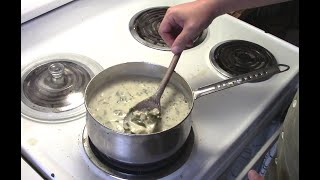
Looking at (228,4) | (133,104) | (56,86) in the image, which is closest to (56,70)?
(56,86)

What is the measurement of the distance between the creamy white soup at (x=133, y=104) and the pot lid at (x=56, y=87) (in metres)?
0.07

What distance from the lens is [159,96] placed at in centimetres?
66

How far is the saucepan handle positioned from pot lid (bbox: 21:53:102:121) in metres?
0.24

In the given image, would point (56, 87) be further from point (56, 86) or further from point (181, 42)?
point (181, 42)

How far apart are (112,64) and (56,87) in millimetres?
135

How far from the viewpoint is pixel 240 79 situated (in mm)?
750

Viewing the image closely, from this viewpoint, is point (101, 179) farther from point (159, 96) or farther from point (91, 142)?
point (159, 96)

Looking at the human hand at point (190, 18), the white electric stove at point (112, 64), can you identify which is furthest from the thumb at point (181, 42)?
the white electric stove at point (112, 64)

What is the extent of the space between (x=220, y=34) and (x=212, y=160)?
1.31 ft

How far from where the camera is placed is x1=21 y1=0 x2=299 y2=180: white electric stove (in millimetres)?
650

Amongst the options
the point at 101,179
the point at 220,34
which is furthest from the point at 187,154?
the point at 220,34

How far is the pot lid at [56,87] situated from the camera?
0.71m

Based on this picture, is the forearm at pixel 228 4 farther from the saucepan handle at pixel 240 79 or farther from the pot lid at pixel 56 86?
the pot lid at pixel 56 86

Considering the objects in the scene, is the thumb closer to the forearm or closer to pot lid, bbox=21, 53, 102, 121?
the forearm
